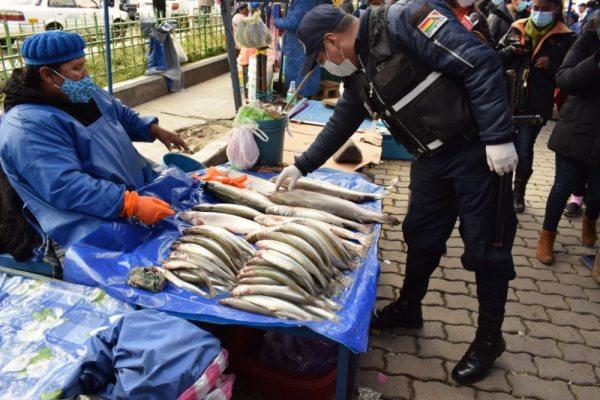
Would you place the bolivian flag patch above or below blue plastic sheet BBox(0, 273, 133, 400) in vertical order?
above

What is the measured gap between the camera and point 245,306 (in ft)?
8.39

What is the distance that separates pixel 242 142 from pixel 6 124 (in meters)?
2.10

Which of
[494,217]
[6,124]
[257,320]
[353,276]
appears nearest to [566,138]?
[494,217]

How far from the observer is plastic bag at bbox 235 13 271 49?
646 centimetres

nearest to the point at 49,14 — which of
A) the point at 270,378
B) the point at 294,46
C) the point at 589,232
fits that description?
the point at 294,46

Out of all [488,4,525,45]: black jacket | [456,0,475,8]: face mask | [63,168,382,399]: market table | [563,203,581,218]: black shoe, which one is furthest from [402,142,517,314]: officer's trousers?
[488,4,525,45]: black jacket

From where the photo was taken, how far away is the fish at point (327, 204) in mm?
3724

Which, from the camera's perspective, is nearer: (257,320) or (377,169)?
(257,320)

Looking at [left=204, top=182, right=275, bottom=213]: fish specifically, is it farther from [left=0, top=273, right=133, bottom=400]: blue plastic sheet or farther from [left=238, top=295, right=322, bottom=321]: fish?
[left=0, top=273, right=133, bottom=400]: blue plastic sheet

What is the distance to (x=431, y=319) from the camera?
145 inches

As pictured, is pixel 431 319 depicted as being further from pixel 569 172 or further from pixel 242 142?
pixel 242 142

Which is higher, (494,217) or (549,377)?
(494,217)

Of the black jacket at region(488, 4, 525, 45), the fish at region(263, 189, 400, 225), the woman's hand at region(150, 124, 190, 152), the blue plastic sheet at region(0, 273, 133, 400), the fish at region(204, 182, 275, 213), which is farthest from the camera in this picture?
the black jacket at region(488, 4, 525, 45)

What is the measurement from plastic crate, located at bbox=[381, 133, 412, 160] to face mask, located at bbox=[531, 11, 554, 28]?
9.05 feet
